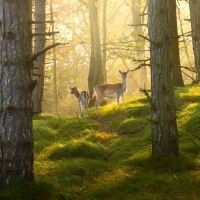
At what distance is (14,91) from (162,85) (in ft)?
9.11

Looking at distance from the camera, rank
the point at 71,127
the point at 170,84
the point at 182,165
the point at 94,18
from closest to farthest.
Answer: the point at 182,165
the point at 170,84
the point at 71,127
the point at 94,18

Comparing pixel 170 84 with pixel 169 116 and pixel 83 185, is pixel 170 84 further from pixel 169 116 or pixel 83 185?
pixel 83 185

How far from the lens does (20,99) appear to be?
530cm

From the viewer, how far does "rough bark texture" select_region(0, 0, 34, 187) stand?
526 cm

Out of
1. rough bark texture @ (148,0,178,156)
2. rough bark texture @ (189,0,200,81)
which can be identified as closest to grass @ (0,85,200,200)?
rough bark texture @ (148,0,178,156)

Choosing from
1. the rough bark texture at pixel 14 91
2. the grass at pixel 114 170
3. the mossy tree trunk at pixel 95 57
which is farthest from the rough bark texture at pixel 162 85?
the mossy tree trunk at pixel 95 57

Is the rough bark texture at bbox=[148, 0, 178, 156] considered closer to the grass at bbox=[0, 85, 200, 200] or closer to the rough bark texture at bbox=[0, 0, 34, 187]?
the grass at bbox=[0, 85, 200, 200]

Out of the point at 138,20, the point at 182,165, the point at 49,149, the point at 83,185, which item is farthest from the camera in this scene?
the point at 138,20

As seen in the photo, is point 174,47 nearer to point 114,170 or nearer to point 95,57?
A: point 95,57

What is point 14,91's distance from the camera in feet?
17.3

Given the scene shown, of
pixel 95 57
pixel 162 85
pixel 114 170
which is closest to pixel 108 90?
pixel 95 57

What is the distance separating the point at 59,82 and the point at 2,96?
30.6 m

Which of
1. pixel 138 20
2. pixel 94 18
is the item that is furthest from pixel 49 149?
pixel 138 20

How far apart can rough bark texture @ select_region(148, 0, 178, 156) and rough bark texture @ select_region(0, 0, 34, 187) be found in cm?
249
